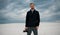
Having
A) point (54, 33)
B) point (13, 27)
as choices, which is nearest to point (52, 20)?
point (54, 33)

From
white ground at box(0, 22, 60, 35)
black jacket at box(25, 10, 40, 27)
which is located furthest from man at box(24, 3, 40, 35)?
white ground at box(0, 22, 60, 35)

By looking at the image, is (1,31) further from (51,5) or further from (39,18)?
(51,5)

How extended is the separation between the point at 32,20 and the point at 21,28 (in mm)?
535

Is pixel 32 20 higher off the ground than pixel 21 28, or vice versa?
pixel 32 20

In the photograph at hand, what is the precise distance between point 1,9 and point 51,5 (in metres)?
1.44

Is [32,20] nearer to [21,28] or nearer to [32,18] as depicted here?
[32,18]

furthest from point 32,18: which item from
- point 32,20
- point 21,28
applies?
point 21,28

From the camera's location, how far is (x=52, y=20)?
470 cm

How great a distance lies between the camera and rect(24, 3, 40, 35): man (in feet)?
14.0

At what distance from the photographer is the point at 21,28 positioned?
4672mm

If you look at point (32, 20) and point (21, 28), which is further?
point (21, 28)

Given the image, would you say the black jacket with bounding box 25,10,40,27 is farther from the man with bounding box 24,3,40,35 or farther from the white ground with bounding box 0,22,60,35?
the white ground with bounding box 0,22,60,35

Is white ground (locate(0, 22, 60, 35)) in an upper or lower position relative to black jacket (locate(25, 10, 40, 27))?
lower

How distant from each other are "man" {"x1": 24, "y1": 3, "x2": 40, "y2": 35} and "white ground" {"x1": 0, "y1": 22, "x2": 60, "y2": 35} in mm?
363
